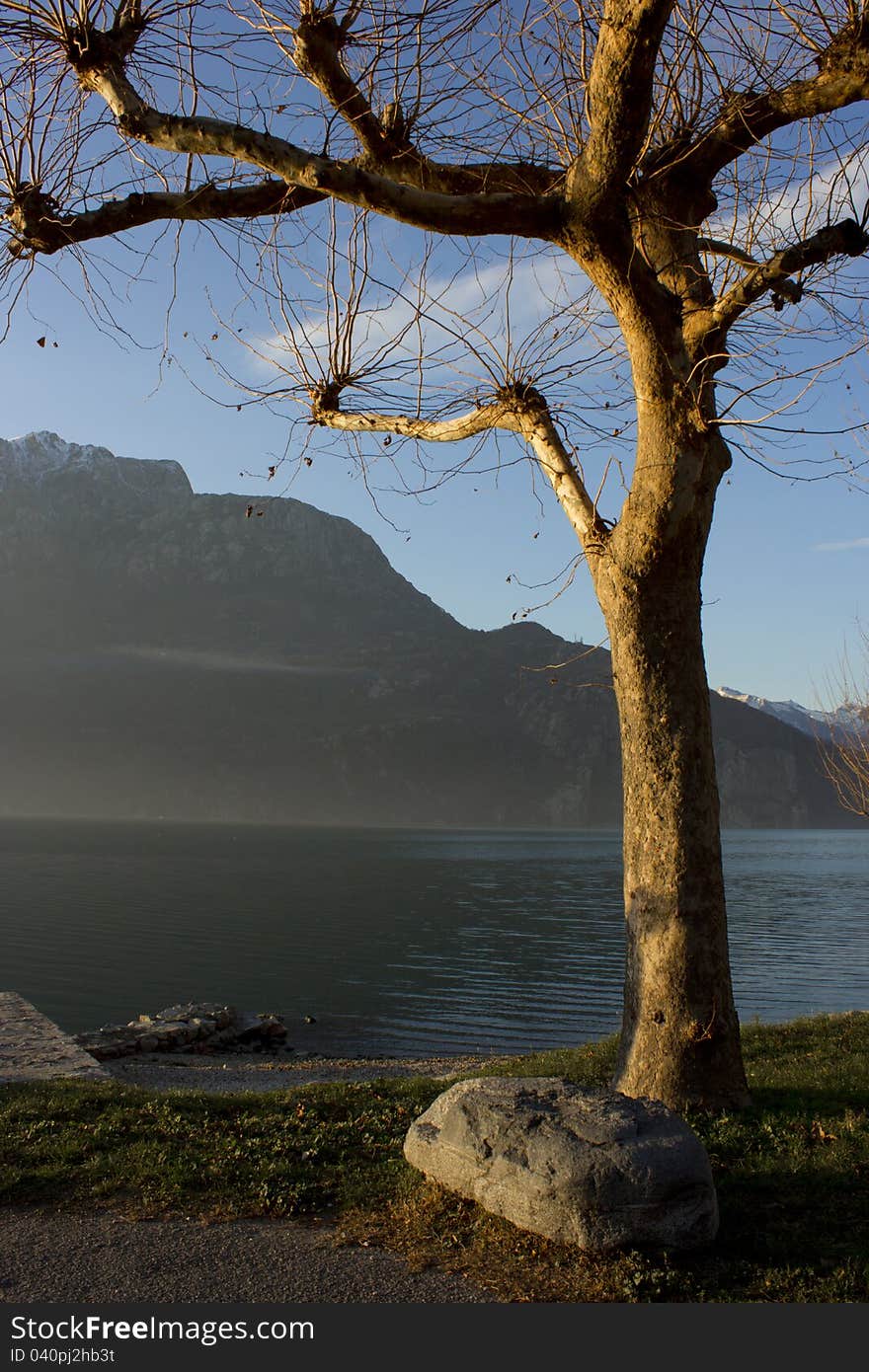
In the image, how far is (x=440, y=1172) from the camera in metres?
6.90

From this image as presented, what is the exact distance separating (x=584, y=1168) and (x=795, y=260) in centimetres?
702

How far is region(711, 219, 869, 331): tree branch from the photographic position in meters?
7.93

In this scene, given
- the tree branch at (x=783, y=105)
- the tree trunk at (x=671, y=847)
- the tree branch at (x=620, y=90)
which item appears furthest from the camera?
the tree trunk at (x=671, y=847)

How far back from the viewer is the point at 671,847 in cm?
848

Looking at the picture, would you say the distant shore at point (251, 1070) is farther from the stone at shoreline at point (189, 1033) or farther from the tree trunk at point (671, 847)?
the tree trunk at point (671, 847)

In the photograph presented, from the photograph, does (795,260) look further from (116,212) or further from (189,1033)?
(189,1033)

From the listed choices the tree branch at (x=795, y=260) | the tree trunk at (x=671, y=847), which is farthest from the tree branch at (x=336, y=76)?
the tree trunk at (x=671, y=847)

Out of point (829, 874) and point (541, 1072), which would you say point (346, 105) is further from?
point (829, 874)

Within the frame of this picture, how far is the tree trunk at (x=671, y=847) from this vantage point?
329 inches

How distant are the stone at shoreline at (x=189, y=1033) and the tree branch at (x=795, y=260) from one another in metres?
17.5

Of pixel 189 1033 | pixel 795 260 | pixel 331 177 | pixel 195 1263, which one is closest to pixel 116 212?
pixel 331 177

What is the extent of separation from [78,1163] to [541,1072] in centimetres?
588

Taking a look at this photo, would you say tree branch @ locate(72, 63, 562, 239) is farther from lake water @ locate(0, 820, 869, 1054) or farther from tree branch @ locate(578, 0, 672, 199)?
lake water @ locate(0, 820, 869, 1054)

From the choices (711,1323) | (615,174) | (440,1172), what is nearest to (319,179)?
(615,174)
